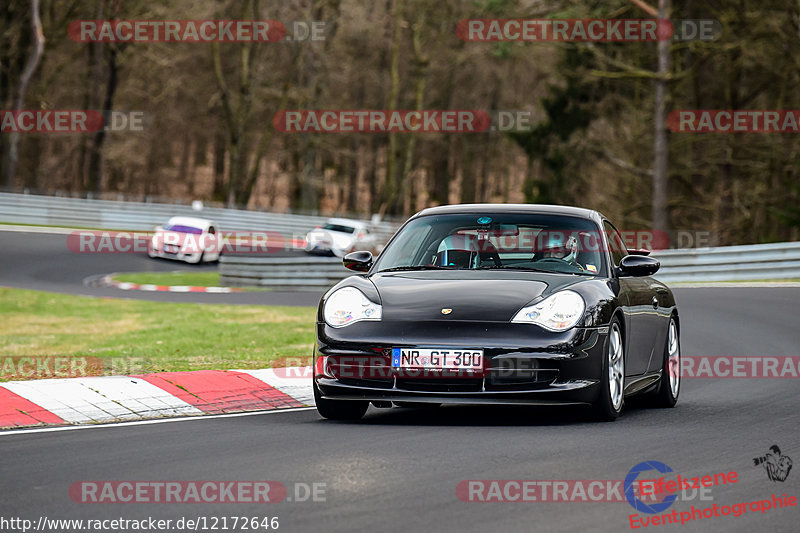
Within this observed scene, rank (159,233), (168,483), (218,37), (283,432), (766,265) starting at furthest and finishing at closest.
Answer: (218,37) < (159,233) < (766,265) < (283,432) < (168,483)

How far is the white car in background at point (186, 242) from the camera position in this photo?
37.2m

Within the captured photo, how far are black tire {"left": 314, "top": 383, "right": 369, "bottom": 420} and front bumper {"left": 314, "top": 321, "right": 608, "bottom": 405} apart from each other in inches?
15.2

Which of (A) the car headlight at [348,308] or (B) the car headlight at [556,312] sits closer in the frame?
(B) the car headlight at [556,312]

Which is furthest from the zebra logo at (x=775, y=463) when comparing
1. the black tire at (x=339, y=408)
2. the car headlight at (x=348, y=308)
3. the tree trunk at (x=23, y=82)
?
the tree trunk at (x=23, y=82)

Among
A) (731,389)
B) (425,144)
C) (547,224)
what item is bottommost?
(731,389)

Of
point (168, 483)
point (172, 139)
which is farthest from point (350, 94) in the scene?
point (168, 483)

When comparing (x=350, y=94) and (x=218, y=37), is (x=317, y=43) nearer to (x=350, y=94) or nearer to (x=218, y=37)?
(x=218, y=37)

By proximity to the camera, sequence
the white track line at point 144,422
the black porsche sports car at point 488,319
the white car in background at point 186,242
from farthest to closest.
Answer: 1. the white car in background at point 186,242
2. the black porsche sports car at point 488,319
3. the white track line at point 144,422

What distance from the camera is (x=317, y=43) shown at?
5600 centimetres

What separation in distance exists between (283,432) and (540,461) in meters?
1.85

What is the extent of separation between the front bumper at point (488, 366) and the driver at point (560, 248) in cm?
101

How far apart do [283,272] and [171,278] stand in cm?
495

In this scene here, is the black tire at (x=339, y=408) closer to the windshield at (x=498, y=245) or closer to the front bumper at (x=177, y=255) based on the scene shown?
the windshield at (x=498, y=245)

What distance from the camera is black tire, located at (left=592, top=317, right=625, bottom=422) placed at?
8148 millimetres
